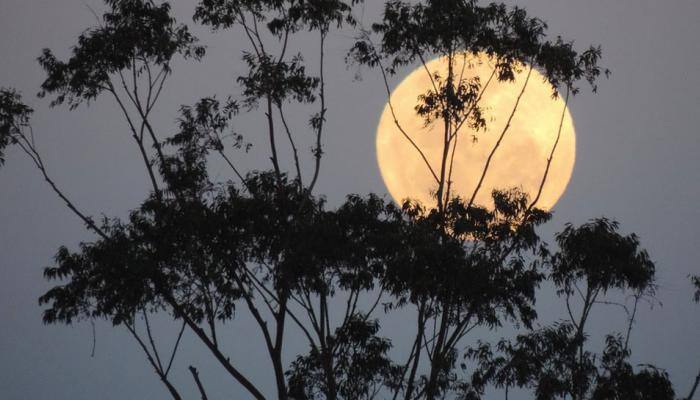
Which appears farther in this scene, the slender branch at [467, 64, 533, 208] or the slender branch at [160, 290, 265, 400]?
the slender branch at [467, 64, 533, 208]

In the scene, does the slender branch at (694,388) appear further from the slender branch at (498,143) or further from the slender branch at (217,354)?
the slender branch at (217,354)

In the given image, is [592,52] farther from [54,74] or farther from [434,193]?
[54,74]

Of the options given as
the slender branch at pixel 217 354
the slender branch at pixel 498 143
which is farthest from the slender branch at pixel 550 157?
the slender branch at pixel 217 354

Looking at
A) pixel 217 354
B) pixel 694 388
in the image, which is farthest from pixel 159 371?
pixel 694 388

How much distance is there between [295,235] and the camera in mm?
25453

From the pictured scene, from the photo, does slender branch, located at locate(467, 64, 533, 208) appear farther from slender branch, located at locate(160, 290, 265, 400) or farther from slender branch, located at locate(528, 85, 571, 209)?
slender branch, located at locate(160, 290, 265, 400)

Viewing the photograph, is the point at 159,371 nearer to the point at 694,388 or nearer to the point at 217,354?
the point at 217,354

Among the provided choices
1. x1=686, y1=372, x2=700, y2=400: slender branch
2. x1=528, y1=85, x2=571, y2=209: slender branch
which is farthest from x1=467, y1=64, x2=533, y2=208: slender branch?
x1=686, y1=372, x2=700, y2=400: slender branch

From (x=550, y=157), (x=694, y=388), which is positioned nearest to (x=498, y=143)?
(x=550, y=157)

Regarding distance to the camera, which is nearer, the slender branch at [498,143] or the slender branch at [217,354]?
the slender branch at [217,354]

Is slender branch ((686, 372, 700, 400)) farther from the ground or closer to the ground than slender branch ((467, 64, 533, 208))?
closer to the ground

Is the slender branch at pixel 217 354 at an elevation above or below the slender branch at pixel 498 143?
below

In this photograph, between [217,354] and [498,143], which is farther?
[498,143]

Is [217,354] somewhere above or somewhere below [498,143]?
below
